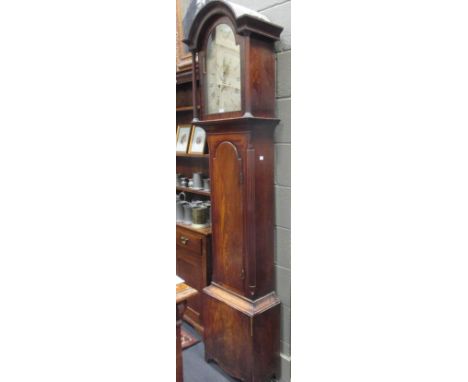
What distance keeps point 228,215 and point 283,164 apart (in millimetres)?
388

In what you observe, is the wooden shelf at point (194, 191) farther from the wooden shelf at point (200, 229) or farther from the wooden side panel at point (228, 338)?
the wooden side panel at point (228, 338)

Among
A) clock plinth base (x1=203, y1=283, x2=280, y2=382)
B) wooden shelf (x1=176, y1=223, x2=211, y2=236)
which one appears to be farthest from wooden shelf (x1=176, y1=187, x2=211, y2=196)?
clock plinth base (x1=203, y1=283, x2=280, y2=382)

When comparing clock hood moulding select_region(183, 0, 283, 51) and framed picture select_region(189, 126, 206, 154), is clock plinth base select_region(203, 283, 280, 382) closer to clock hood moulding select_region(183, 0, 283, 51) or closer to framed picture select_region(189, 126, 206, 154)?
framed picture select_region(189, 126, 206, 154)

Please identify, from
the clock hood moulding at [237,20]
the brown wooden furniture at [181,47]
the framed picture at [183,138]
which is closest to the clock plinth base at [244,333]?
the framed picture at [183,138]

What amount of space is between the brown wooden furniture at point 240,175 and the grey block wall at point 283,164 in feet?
0.15

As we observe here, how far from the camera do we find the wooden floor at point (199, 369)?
1891 mm

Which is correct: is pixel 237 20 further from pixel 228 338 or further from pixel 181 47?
pixel 228 338

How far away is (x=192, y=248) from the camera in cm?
225

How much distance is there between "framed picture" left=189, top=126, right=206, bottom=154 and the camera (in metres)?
2.43

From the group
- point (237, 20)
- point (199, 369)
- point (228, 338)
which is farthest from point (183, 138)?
point (199, 369)
